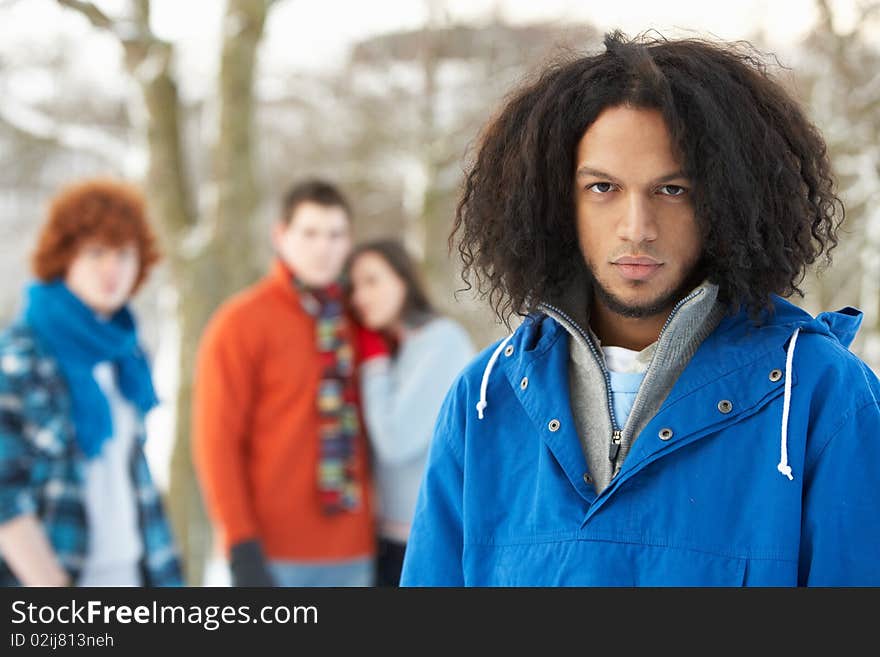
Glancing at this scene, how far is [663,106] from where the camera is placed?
169 centimetres

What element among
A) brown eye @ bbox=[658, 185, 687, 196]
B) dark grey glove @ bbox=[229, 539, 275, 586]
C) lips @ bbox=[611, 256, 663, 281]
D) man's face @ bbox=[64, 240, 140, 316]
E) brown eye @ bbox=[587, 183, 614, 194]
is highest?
man's face @ bbox=[64, 240, 140, 316]

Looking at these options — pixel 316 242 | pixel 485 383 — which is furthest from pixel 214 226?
pixel 485 383

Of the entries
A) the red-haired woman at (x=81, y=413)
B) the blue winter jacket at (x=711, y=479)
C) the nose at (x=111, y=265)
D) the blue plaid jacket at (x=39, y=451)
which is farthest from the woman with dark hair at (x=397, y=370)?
the blue winter jacket at (x=711, y=479)

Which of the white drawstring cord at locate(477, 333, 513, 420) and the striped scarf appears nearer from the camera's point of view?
the white drawstring cord at locate(477, 333, 513, 420)

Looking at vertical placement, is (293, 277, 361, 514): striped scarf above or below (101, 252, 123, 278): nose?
below

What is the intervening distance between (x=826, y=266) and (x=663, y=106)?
1.73 ft

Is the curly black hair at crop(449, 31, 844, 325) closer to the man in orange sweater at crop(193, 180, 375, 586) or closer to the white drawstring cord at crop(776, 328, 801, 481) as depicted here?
the white drawstring cord at crop(776, 328, 801, 481)

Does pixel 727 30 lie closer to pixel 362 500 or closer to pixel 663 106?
pixel 362 500

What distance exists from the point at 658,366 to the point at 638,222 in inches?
8.9

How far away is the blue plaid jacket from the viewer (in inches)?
126

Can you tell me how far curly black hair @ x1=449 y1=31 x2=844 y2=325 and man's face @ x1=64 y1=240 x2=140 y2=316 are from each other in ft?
6.57

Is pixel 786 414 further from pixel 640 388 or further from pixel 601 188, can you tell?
pixel 601 188

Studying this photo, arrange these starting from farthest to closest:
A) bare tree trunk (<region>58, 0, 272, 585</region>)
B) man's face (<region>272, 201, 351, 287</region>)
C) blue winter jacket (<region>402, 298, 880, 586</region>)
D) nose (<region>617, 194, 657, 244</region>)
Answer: bare tree trunk (<region>58, 0, 272, 585</region>)
man's face (<region>272, 201, 351, 287</region>)
nose (<region>617, 194, 657, 244</region>)
blue winter jacket (<region>402, 298, 880, 586</region>)

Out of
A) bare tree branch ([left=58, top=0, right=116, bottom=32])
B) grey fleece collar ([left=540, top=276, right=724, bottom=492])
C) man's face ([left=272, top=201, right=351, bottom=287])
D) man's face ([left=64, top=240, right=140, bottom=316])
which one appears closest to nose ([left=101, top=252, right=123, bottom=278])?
man's face ([left=64, top=240, right=140, bottom=316])
